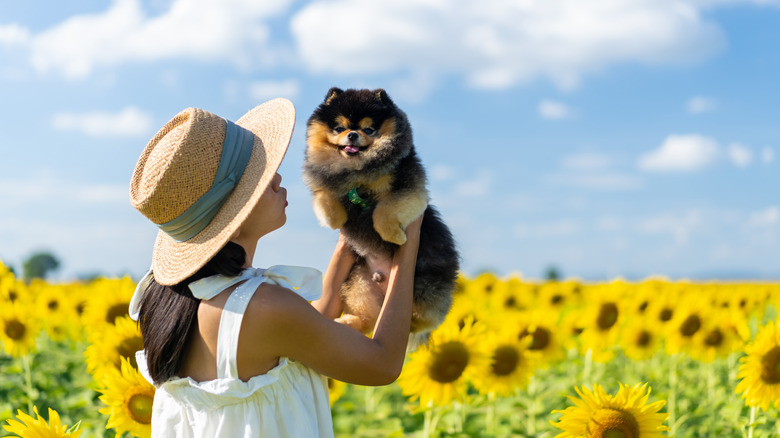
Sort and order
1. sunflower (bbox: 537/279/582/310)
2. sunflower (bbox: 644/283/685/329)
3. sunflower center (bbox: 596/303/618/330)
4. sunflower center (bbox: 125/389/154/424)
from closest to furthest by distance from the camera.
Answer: sunflower center (bbox: 125/389/154/424), sunflower center (bbox: 596/303/618/330), sunflower (bbox: 644/283/685/329), sunflower (bbox: 537/279/582/310)

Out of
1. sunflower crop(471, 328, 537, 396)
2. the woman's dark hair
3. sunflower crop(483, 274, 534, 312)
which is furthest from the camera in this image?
sunflower crop(483, 274, 534, 312)

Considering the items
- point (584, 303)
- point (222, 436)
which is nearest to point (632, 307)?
point (584, 303)

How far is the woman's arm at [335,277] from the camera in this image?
305 cm

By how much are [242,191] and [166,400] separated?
2.99ft

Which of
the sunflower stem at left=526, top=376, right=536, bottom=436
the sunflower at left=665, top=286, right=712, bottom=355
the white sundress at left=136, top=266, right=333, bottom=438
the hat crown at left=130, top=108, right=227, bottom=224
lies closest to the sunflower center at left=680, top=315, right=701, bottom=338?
the sunflower at left=665, top=286, right=712, bottom=355

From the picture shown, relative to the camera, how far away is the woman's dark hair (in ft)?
8.26

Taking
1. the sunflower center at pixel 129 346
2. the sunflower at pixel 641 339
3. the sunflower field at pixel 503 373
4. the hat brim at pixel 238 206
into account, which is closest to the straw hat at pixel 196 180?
the hat brim at pixel 238 206

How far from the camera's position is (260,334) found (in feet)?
7.82

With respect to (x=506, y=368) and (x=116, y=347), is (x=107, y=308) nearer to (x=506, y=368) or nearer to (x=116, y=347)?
(x=116, y=347)

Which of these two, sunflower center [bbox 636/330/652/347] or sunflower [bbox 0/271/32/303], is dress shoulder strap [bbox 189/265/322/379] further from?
sunflower center [bbox 636/330/652/347]

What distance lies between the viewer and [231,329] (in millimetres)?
2381

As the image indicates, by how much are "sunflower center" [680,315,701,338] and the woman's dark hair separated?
5.92m

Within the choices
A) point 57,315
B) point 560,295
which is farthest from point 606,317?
point 57,315

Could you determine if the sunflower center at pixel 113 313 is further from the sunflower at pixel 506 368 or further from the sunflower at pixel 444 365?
the sunflower at pixel 506 368
